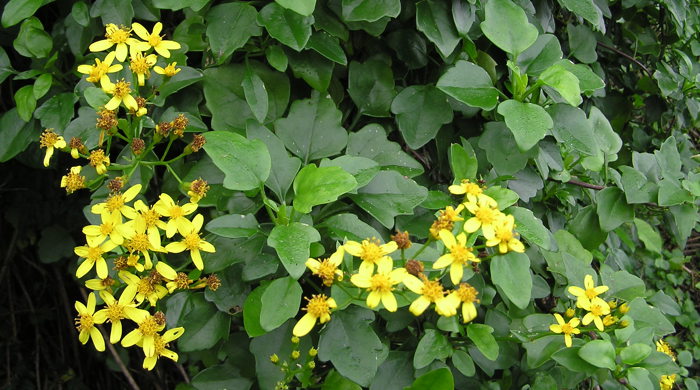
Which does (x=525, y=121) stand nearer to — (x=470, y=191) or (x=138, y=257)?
(x=470, y=191)

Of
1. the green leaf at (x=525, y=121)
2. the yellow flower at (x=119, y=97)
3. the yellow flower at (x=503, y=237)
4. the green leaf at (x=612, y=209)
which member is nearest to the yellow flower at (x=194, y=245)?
the yellow flower at (x=119, y=97)

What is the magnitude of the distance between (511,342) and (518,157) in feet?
1.18

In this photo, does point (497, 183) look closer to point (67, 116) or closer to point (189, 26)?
point (189, 26)

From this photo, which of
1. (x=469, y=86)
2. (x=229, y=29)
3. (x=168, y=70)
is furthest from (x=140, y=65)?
(x=469, y=86)

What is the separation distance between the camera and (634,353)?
112 centimetres

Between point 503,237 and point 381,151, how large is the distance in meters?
0.37

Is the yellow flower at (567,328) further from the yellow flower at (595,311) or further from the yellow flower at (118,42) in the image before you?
the yellow flower at (118,42)

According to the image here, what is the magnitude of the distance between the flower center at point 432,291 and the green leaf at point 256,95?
465 millimetres

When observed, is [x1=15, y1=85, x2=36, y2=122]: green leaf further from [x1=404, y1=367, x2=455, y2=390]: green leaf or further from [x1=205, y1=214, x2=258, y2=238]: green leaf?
[x1=404, y1=367, x2=455, y2=390]: green leaf

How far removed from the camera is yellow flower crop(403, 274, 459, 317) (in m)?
0.87

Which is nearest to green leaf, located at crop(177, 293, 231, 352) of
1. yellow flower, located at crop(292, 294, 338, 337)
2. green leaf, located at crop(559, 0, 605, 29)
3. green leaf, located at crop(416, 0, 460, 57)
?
yellow flower, located at crop(292, 294, 338, 337)

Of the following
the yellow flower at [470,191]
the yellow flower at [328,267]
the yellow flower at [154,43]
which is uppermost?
the yellow flower at [154,43]

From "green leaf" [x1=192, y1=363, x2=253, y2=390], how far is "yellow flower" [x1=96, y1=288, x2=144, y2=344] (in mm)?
203

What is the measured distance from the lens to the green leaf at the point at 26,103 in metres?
1.25
